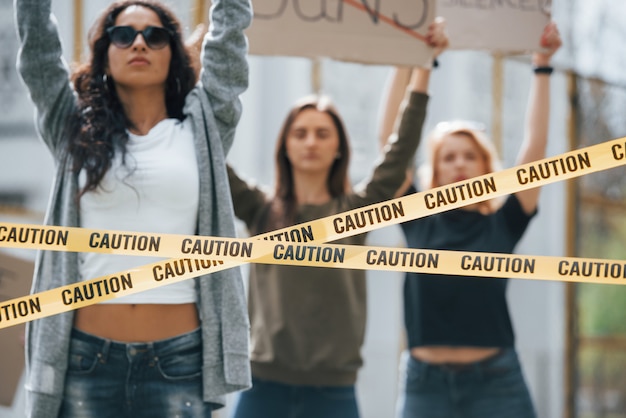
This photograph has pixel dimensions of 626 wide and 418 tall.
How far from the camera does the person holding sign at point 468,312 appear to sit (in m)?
3.86

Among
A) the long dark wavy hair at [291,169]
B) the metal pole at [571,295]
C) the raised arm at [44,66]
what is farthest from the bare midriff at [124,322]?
the metal pole at [571,295]

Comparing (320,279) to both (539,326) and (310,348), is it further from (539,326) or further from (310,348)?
(539,326)

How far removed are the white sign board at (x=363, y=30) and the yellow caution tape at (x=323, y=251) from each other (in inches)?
34.4

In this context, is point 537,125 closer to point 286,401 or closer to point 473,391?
point 473,391

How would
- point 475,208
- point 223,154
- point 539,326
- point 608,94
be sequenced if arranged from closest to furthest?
point 223,154 < point 475,208 < point 608,94 < point 539,326

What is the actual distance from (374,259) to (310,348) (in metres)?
1.10

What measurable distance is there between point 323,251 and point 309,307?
3.59 ft

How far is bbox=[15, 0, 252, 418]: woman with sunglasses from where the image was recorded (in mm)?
2762

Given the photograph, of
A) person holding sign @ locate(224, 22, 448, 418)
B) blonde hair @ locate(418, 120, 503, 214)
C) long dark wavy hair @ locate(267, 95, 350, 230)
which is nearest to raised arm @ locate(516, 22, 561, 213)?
blonde hair @ locate(418, 120, 503, 214)

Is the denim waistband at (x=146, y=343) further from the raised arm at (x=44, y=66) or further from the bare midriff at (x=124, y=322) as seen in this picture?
the raised arm at (x=44, y=66)

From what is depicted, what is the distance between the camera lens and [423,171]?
169 inches

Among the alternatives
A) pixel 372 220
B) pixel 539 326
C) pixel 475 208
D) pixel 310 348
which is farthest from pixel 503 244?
pixel 539 326

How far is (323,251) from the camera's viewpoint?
279 centimetres

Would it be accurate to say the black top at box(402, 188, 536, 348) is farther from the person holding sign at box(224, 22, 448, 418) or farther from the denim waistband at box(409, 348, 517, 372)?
the person holding sign at box(224, 22, 448, 418)
